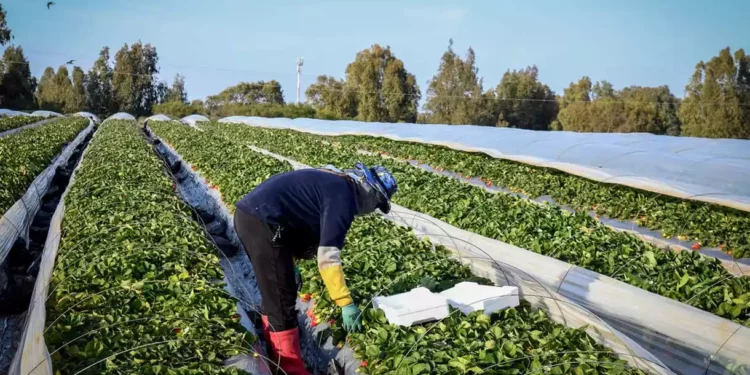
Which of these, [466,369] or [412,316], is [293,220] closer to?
[412,316]

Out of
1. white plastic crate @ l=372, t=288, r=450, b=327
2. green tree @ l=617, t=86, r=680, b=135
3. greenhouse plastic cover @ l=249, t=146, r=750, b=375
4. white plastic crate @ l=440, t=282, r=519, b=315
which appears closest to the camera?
greenhouse plastic cover @ l=249, t=146, r=750, b=375

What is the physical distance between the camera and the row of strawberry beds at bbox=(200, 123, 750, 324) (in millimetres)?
5555

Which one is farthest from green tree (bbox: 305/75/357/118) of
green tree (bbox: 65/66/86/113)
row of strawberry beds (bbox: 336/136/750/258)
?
row of strawberry beds (bbox: 336/136/750/258)

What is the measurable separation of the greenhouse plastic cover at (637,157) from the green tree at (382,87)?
29.8 metres

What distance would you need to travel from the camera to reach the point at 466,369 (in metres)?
3.92

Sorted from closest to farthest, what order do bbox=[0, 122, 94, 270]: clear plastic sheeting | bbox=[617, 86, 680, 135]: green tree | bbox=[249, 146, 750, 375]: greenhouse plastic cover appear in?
bbox=[249, 146, 750, 375]: greenhouse plastic cover < bbox=[0, 122, 94, 270]: clear plastic sheeting < bbox=[617, 86, 680, 135]: green tree

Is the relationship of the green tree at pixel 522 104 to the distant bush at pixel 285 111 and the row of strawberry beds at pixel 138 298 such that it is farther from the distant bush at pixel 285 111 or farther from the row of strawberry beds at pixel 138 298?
the row of strawberry beds at pixel 138 298

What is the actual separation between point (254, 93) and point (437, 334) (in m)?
79.8

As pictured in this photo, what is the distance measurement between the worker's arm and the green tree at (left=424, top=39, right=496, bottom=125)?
4674 cm

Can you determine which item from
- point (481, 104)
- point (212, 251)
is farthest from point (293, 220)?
point (481, 104)

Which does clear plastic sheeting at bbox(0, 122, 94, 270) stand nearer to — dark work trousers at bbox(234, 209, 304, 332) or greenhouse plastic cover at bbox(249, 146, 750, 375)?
dark work trousers at bbox(234, 209, 304, 332)

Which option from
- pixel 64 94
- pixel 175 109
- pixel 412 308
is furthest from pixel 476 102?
pixel 412 308

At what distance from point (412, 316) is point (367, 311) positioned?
1.34ft

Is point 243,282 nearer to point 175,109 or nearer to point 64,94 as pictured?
point 175,109
